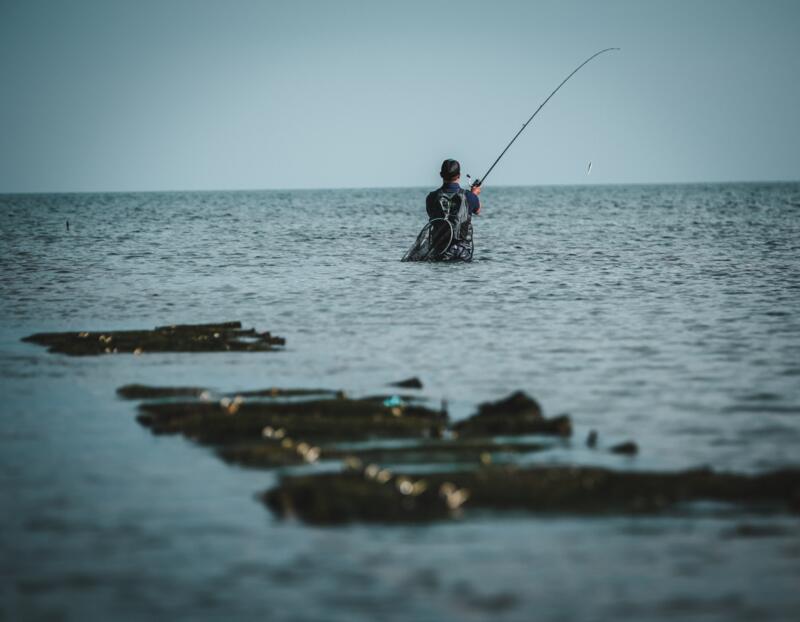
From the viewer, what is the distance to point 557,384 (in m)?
12.4

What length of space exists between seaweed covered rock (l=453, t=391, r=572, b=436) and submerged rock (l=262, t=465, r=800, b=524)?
59.8 inches

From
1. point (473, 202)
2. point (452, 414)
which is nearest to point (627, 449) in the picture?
point (452, 414)

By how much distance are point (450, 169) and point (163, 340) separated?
11.6 m

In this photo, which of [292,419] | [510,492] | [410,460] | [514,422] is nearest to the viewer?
[510,492]

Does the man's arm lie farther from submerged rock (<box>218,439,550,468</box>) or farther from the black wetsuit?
submerged rock (<box>218,439,550,468</box>)

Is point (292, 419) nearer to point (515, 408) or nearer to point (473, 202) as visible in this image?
point (515, 408)

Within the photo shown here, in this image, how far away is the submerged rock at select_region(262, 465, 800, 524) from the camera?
747 cm

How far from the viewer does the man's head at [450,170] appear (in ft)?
85.0

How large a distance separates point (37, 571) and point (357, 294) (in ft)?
56.9

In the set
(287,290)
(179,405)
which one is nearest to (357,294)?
(287,290)

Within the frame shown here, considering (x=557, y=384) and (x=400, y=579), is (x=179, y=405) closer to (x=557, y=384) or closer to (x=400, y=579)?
(x=557, y=384)

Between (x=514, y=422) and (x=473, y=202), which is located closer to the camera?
(x=514, y=422)

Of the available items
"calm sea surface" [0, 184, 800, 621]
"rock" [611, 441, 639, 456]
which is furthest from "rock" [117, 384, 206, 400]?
"rock" [611, 441, 639, 456]

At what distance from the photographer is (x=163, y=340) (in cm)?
1584
